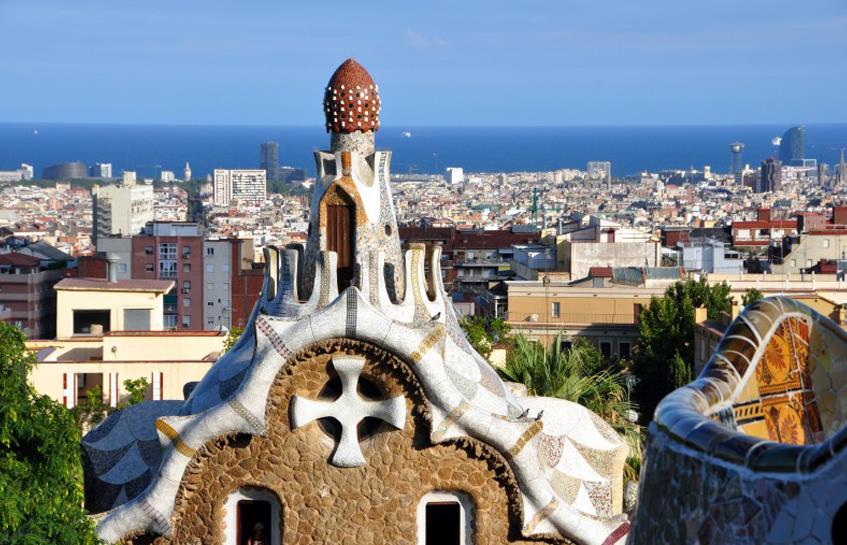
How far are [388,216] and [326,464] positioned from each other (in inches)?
75.3

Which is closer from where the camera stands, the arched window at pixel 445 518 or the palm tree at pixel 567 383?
the arched window at pixel 445 518

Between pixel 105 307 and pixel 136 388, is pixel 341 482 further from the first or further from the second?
pixel 105 307

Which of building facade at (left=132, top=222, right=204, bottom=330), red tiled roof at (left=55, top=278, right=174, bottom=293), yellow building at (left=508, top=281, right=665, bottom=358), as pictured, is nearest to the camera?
red tiled roof at (left=55, top=278, right=174, bottom=293)

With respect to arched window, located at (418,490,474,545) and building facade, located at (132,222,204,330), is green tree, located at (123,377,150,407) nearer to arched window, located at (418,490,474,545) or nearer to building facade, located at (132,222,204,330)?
arched window, located at (418,490,474,545)

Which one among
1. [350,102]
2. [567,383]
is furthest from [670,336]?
[350,102]

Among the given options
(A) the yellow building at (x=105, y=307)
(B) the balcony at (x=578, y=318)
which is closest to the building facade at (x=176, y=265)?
(B) the balcony at (x=578, y=318)

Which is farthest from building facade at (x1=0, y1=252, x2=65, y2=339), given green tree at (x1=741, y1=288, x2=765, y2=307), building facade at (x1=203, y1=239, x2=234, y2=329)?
green tree at (x1=741, y1=288, x2=765, y2=307)

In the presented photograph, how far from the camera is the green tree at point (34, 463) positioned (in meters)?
11.9

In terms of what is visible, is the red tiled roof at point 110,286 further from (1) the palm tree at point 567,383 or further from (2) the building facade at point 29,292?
(2) the building facade at point 29,292

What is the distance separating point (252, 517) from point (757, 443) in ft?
27.9

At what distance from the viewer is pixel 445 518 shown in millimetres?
15297

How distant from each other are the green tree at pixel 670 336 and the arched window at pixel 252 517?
3009 centimetres

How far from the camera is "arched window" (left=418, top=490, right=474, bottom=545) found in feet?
49.8

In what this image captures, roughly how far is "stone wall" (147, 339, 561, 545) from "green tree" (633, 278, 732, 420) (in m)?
30.0
